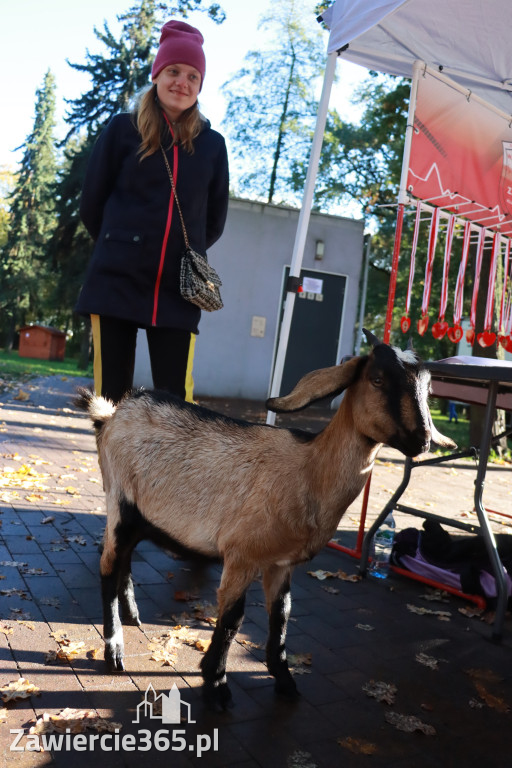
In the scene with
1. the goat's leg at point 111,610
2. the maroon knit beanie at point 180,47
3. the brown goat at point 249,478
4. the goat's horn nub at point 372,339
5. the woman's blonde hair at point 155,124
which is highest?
the maroon knit beanie at point 180,47

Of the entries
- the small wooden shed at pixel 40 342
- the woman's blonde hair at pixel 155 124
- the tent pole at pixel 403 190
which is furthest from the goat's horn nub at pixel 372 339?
the small wooden shed at pixel 40 342

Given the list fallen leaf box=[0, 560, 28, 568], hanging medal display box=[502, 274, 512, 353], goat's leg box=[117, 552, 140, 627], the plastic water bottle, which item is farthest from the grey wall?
goat's leg box=[117, 552, 140, 627]

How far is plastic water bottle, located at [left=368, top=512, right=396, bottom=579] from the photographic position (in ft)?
15.0

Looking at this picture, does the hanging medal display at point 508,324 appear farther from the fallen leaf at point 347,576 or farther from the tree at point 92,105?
the tree at point 92,105

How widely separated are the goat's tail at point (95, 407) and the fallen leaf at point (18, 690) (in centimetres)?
114

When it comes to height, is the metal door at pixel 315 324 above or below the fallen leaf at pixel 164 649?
above

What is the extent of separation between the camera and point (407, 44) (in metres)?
4.94

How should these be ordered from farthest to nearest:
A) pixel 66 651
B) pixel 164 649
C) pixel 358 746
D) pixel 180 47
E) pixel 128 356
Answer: pixel 128 356 < pixel 180 47 < pixel 164 649 < pixel 66 651 < pixel 358 746

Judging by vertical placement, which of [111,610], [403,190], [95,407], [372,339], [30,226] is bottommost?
[111,610]

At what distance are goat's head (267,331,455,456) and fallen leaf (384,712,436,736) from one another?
3.93ft

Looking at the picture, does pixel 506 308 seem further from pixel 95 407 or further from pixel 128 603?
pixel 128 603

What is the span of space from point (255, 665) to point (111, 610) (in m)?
0.75

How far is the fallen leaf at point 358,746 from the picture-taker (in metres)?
2.39

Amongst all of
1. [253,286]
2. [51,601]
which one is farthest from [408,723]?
[253,286]
